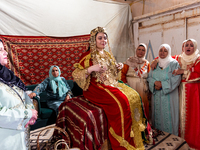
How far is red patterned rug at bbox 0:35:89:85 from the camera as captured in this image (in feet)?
10.7

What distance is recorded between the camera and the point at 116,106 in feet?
6.20

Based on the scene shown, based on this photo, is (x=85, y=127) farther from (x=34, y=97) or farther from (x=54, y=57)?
(x=54, y=57)

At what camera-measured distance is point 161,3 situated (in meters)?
4.21

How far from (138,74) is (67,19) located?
246 cm

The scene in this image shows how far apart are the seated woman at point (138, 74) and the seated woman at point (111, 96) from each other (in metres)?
0.60

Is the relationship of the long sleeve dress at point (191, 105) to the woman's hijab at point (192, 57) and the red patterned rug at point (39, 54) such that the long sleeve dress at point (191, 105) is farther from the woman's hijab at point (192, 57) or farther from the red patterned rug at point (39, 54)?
the red patterned rug at point (39, 54)

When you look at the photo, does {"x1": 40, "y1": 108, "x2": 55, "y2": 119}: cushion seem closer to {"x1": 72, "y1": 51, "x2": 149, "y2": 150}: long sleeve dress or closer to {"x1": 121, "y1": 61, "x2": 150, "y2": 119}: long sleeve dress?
{"x1": 72, "y1": 51, "x2": 149, "y2": 150}: long sleeve dress

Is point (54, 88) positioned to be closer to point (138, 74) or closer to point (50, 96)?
point (50, 96)

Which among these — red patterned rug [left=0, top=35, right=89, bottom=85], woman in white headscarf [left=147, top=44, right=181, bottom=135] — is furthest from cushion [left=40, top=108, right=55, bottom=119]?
woman in white headscarf [left=147, top=44, right=181, bottom=135]

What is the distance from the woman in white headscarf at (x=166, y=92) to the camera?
8.32 feet

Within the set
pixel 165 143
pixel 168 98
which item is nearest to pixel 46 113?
pixel 165 143

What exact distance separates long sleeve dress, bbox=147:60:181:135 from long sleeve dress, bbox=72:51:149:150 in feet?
2.27

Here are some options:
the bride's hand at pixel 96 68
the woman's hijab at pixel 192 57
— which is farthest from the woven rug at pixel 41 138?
the woman's hijab at pixel 192 57

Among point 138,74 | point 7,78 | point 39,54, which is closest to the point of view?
point 7,78
